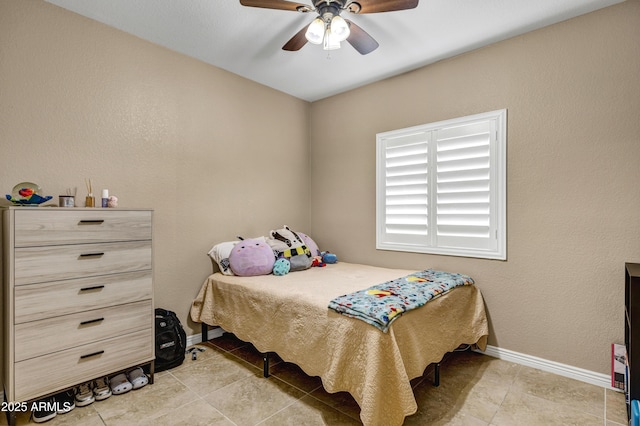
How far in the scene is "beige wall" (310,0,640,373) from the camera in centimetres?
219

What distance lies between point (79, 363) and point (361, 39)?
2.75 meters

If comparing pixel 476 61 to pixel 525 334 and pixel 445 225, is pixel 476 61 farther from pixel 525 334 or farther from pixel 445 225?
pixel 525 334

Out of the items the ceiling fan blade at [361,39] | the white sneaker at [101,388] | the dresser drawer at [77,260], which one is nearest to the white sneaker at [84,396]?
the white sneaker at [101,388]

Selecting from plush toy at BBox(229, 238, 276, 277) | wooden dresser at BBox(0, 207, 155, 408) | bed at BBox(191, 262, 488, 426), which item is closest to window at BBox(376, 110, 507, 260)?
bed at BBox(191, 262, 488, 426)

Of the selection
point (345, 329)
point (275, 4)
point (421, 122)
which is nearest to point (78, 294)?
point (345, 329)

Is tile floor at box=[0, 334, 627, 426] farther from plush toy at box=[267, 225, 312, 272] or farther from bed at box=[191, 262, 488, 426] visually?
plush toy at box=[267, 225, 312, 272]

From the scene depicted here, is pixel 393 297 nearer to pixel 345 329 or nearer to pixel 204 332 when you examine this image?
pixel 345 329

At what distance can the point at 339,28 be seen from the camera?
1.98 m

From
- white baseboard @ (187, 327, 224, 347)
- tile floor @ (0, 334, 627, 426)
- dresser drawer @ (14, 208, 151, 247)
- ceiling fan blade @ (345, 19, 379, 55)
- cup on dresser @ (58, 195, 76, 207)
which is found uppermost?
ceiling fan blade @ (345, 19, 379, 55)

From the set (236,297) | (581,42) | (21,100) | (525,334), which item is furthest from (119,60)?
(525,334)

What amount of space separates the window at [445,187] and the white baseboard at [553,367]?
0.79m

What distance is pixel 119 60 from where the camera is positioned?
8.30ft

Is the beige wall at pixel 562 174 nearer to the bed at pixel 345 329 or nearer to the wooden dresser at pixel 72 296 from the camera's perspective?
the bed at pixel 345 329

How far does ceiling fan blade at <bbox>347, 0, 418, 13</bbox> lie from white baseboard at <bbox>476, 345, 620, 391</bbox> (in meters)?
2.64
